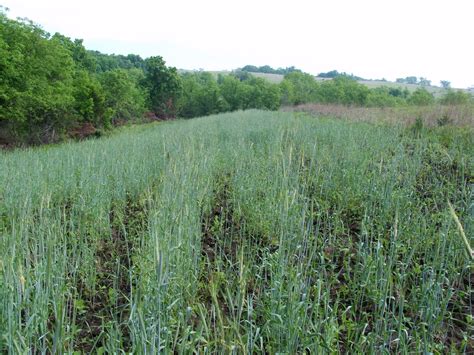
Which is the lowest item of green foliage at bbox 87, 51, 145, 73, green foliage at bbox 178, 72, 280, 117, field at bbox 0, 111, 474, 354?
field at bbox 0, 111, 474, 354

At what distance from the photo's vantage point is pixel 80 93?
20969mm

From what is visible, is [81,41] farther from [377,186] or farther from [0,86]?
[377,186]

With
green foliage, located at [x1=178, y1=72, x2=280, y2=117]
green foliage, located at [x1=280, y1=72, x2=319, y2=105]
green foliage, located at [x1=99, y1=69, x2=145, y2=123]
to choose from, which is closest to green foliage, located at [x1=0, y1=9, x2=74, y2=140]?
green foliage, located at [x1=99, y1=69, x2=145, y2=123]

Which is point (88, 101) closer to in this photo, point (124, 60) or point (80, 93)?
point (80, 93)

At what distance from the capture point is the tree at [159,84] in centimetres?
3953

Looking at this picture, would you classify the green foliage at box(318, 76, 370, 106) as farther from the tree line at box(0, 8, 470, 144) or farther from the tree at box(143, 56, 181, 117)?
the tree at box(143, 56, 181, 117)

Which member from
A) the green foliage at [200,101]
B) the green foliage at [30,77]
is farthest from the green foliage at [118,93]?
the green foliage at [200,101]

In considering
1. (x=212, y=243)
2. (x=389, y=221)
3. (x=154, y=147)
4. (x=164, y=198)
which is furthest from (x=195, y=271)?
(x=154, y=147)

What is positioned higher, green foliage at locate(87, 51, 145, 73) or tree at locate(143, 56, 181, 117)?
green foliage at locate(87, 51, 145, 73)

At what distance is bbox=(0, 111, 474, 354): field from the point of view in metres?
1.52

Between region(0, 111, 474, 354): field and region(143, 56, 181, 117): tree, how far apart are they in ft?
115

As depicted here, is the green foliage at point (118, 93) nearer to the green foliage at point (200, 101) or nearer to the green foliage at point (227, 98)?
the green foliage at point (200, 101)

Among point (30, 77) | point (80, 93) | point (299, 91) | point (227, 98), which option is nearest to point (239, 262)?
point (30, 77)

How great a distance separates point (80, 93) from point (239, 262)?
21796mm
